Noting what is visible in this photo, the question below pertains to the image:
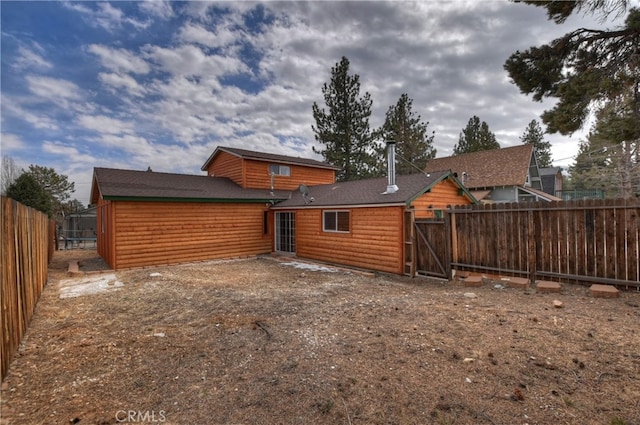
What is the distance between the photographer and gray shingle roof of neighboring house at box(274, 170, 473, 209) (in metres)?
9.21

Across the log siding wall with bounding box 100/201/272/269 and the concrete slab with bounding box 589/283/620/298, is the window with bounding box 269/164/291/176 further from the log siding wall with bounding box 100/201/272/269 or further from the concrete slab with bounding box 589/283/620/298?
the concrete slab with bounding box 589/283/620/298

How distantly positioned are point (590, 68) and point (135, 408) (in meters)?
12.0

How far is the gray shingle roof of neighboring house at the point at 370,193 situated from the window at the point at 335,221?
43 cm

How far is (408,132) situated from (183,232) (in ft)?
76.5

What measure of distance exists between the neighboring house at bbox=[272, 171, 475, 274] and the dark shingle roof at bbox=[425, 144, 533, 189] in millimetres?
11111

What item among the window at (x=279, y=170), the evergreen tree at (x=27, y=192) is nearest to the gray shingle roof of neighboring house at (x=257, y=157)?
the window at (x=279, y=170)

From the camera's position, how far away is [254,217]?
44.7 feet

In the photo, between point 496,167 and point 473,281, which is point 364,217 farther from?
point 496,167

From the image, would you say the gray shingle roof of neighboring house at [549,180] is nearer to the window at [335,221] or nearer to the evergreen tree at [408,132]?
the evergreen tree at [408,132]

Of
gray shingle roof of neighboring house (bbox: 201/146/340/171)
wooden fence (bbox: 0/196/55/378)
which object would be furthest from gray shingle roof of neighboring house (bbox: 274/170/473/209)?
wooden fence (bbox: 0/196/55/378)

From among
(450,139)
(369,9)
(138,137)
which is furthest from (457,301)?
(450,139)

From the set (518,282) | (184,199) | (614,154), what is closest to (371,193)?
(518,282)

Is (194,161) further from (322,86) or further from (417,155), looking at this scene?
(417,155)

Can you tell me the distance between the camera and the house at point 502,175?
67.8ft
